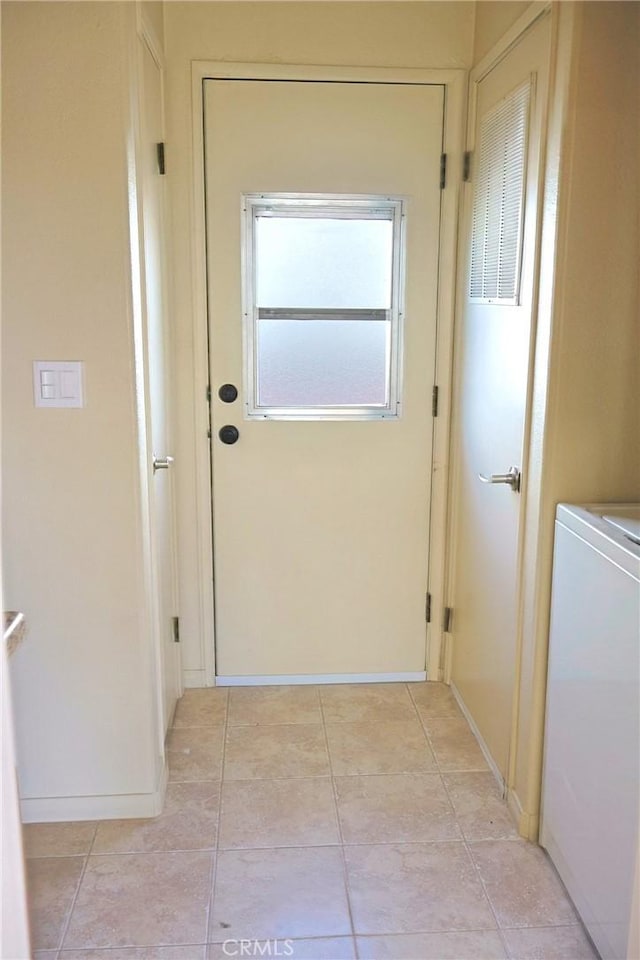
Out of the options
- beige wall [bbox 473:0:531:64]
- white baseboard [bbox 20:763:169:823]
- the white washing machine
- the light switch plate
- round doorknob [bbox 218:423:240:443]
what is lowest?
white baseboard [bbox 20:763:169:823]

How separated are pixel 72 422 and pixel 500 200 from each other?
1321 millimetres

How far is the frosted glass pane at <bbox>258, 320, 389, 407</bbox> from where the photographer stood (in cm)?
268

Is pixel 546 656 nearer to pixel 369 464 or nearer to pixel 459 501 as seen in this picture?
pixel 459 501

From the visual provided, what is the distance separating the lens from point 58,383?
6.39ft

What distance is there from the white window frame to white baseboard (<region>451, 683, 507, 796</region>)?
1.00m

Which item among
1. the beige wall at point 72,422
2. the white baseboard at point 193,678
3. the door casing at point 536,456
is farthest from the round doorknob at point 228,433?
the door casing at point 536,456

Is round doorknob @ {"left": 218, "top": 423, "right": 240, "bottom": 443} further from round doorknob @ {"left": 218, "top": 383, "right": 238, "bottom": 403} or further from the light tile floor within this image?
the light tile floor

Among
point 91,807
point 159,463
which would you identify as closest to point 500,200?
point 159,463

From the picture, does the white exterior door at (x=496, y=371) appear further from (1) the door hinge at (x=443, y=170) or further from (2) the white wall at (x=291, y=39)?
(2) the white wall at (x=291, y=39)

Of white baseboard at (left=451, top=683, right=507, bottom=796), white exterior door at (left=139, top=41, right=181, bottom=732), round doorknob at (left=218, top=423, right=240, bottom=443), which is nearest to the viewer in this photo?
white exterior door at (left=139, top=41, right=181, bottom=732)

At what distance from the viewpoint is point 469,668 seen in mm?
2658

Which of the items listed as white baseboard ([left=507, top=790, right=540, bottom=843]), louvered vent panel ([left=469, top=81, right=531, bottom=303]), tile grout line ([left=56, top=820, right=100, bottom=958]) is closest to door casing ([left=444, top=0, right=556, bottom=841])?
white baseboard ([left=507, top=790, right=540, bottom=843])

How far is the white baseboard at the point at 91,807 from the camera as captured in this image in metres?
2.13

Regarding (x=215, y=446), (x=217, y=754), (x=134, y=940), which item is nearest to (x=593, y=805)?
(x=134, y=940)
